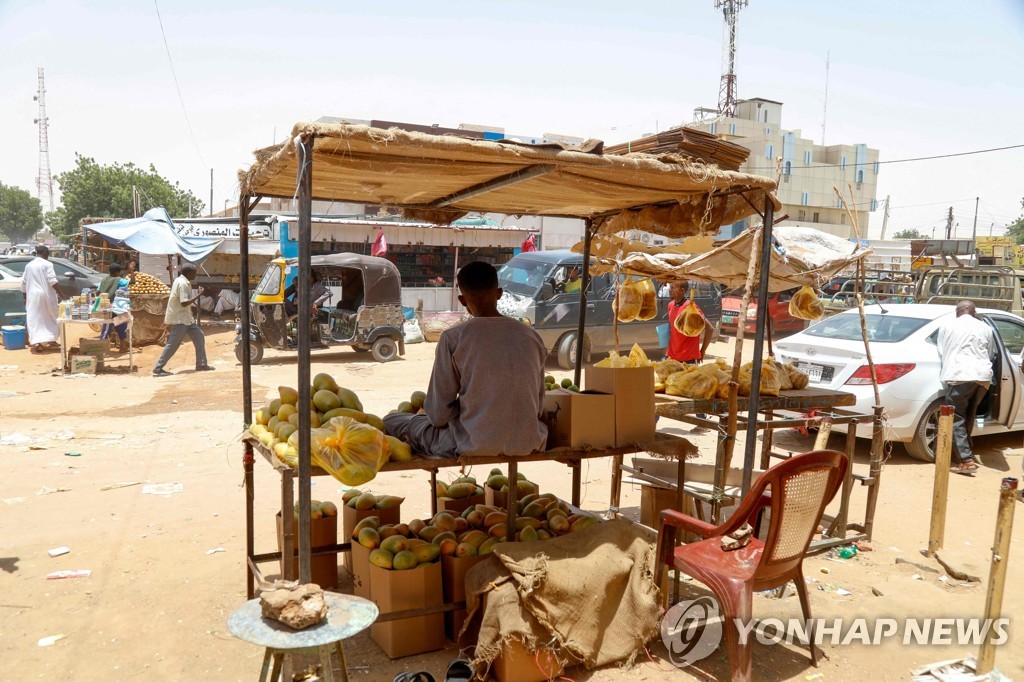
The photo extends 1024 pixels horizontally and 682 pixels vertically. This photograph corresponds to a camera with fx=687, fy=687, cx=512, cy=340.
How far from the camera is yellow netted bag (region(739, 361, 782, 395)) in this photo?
17.4 feet

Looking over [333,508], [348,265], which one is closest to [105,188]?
[348,265]

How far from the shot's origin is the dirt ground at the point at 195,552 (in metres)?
3.70

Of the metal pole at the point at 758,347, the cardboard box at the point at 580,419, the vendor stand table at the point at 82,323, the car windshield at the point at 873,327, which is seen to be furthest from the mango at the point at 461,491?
the vendor stand table at the point at 82,323

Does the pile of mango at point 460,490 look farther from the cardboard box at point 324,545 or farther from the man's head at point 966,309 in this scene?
the man's head at point 966,309

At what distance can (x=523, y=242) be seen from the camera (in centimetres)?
2119

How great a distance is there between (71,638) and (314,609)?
214 cm

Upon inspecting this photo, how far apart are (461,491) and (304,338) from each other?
2.17 metres

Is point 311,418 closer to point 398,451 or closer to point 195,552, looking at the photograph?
point 398,451

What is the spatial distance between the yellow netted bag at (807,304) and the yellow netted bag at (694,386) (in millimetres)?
1788

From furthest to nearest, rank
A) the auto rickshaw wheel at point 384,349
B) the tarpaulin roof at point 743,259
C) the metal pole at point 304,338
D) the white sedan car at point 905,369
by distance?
the auto rickshaw wheel at point 384,349
the white sedan car at point 905,369
the tarpaulin roof at point 743,259
the metal pole at point 304,338

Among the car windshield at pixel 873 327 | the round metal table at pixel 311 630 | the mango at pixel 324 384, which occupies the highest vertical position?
the car windshield at pixel 873 327

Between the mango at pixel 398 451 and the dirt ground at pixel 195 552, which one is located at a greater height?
the mango at pixel 398 451

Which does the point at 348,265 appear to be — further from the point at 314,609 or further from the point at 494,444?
the point at 314,609

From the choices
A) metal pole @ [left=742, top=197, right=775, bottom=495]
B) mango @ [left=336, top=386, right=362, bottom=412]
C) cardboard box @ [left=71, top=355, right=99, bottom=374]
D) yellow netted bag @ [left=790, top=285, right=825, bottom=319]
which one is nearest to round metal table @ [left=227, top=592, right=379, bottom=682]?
mango @ [left=336, top=386, right=362, bottom=412]
